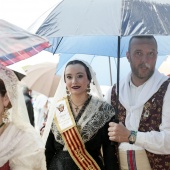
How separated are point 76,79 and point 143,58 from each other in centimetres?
62

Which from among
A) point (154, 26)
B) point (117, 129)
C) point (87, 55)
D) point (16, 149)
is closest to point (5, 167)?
point (16, 149)

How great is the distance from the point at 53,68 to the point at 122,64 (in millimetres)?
2054

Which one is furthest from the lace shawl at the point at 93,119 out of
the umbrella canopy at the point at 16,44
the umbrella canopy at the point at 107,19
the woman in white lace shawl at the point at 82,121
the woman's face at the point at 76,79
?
the umbrella canopy at the point at 16,44

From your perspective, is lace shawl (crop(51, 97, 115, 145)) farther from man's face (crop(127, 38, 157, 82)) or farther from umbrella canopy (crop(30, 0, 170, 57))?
umbrella canopy (crop(30, 0, 170, 57))

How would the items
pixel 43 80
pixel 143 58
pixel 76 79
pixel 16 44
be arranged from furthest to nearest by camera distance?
pixel 43 80 → pixel 76 79 → pixel 143 58 → pixel 16 44

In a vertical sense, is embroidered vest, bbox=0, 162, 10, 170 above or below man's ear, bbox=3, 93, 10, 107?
below

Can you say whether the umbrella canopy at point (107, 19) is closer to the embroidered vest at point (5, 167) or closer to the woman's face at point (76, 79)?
the woman's face at point (76, 79)

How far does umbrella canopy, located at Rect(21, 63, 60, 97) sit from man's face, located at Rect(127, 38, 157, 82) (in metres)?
3.05

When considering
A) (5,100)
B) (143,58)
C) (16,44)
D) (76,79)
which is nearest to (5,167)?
(5,100)

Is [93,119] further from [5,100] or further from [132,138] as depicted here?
[5,100]

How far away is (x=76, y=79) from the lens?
3.33 metres

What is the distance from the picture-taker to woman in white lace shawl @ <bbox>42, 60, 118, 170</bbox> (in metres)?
3.22

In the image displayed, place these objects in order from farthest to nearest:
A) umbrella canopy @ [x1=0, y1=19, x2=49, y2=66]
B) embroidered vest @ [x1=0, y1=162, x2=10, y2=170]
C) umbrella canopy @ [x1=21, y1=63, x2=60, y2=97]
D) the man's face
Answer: umbrella canopy @ [x1=21, y1=63, x2=60, y2=97] → the man's face → embroidered vest @ [x1=0, y1=162, x2=10, y2=170] → umbrella canopy @ [x1=0, y1=19, x2=49, y2=66]

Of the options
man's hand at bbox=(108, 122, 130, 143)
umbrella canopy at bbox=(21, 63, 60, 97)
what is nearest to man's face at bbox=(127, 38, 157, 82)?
man's hand at bbox=(108, 122, 130, 143)
